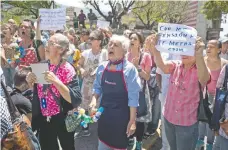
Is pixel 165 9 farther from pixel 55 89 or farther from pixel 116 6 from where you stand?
pixel 55 89

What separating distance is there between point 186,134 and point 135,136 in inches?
56.4

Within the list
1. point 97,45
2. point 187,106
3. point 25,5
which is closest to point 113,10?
point 25,5

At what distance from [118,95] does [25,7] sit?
1653 inches

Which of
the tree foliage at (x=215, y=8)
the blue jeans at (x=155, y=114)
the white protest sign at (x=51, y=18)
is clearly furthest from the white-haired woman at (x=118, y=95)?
the tree foliage at (x=215, y=8)

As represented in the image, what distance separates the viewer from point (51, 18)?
5.99 meters

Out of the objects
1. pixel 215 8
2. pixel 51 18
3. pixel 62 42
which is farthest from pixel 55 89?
pixel 215 8

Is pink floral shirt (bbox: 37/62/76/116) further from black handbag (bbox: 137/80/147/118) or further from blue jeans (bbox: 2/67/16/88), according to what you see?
blue jeans (bbox: 2/67/16/88)

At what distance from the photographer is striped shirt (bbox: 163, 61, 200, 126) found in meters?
3.13

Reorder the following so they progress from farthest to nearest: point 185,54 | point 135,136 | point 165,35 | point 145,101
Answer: point 135,136 < point 145,101 < point 165,35 < point 185,54

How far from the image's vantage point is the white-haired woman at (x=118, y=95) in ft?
10.6

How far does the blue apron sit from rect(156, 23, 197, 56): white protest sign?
522mm

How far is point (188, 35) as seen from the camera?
115 inches

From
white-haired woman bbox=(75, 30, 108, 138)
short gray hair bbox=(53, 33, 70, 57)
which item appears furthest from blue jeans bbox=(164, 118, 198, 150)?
white-haired woman bbox=(75, 30, 108, 138)

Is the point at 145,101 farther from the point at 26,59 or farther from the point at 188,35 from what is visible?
the point at 26,59
